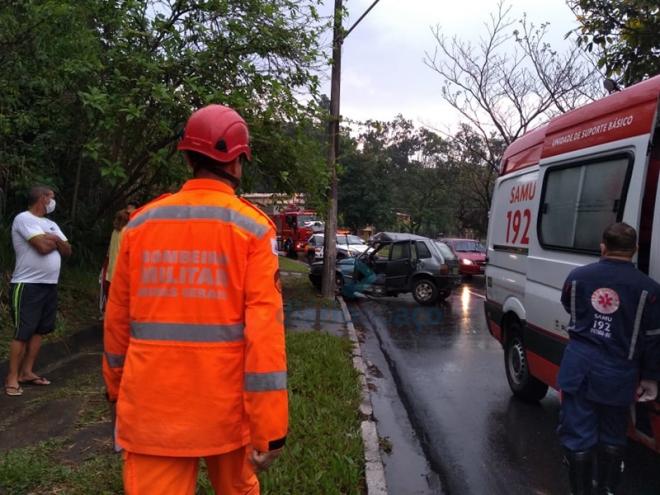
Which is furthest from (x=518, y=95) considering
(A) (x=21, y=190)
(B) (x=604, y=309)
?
(B) (x=604, y=309)

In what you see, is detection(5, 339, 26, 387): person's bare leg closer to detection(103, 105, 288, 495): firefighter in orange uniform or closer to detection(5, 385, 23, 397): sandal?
detection(5, 385, 23, 397): sandal

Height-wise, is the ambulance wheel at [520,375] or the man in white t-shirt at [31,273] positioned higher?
the man in white t-shirt at [31,273]

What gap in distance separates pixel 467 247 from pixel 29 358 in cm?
1738

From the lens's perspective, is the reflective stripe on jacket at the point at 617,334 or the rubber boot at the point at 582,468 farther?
the rubber boot at the point at 582,468

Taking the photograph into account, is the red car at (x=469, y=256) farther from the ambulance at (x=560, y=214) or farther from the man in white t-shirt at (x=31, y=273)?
the man in white t-shirt at (x=31, y=273)

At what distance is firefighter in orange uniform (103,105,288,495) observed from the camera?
74.5 inches

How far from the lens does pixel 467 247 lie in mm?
20703

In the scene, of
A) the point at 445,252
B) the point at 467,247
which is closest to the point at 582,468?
the point at 445,252

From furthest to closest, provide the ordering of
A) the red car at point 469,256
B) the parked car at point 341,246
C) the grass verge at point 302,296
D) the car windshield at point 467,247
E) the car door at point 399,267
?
the parked car at point 341,246 → the car windshield at point 467,247 → the red car at point 469,256 → the car door at point 399,267 → the grass verge at point 302,296

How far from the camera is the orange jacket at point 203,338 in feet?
6.23

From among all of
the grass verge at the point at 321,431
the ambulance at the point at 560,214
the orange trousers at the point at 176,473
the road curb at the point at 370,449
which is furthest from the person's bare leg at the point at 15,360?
the ambulance at the point at 560,214

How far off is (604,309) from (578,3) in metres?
5.77

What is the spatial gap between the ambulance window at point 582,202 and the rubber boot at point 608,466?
135 cm

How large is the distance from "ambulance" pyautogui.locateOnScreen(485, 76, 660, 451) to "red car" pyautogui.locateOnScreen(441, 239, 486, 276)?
12.6m
